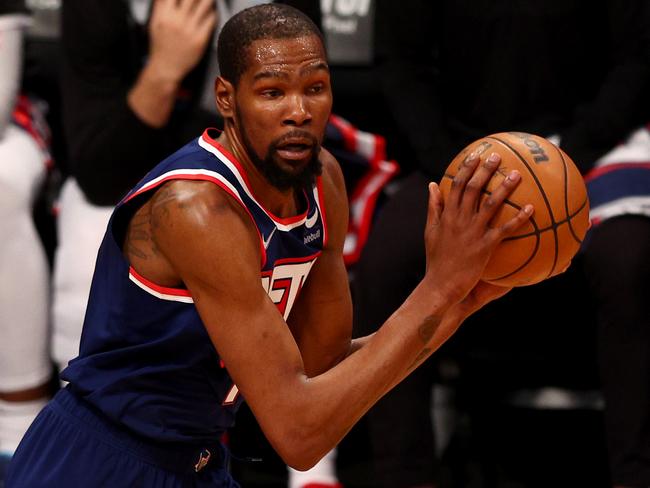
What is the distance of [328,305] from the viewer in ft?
10.9

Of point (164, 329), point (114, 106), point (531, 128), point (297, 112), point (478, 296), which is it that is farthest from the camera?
point (114, 106)

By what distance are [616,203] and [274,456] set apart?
174 cm

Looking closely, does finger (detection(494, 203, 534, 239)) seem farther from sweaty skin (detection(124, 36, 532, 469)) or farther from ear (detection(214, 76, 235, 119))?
ear (detection(214, 76, 235, 119))

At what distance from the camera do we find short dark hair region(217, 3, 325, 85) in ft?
9.41

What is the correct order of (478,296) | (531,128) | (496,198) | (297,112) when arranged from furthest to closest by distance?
(531,128)
(478,296)
(297,112)
(496,198)

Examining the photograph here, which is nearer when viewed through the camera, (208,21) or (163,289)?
(163,289)

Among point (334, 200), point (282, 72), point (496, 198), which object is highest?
point (282, 72)

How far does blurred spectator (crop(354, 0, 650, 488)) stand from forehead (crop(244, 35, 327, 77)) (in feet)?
5.41

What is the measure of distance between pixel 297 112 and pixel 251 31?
221 millimetres

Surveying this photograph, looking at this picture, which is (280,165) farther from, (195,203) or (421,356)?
(421,356)

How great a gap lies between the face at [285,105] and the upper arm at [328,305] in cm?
39

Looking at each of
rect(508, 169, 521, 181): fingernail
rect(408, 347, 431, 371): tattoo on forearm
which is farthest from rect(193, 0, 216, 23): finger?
rect(508, 169, 521, 181): fingernail

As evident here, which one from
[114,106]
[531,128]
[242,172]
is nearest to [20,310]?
[114,106]

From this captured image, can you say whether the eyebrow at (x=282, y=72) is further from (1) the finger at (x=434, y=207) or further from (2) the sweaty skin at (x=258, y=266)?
(1) the finger at (x=434, y=207)
